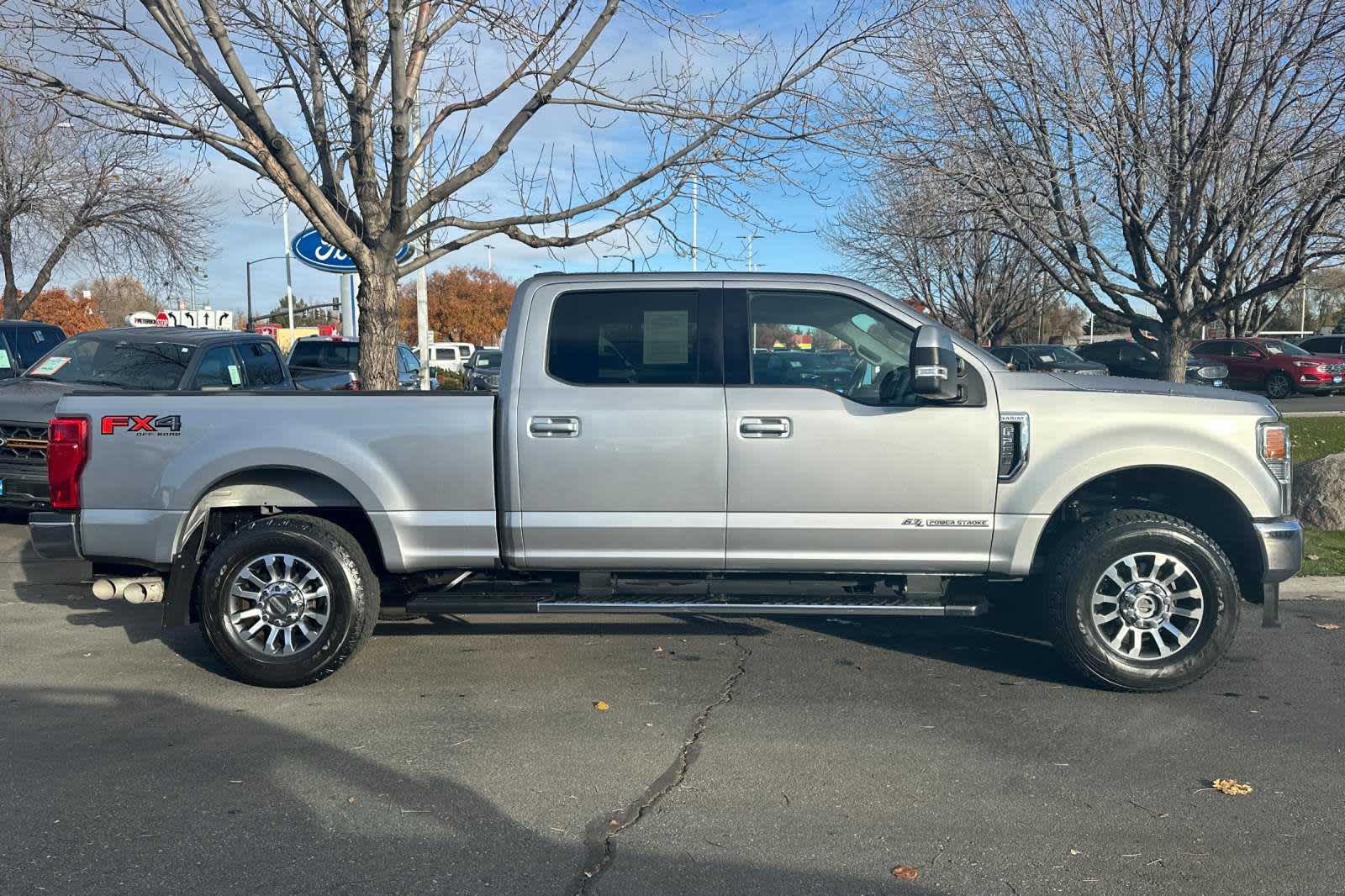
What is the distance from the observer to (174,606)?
18.2 feet

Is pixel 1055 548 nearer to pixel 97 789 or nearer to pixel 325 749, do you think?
pixel 325 749

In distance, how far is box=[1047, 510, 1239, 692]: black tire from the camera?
5375 mm

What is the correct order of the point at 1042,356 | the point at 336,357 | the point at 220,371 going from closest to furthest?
the point at 220,371 → the point at 336,357 → the point at 1042,356

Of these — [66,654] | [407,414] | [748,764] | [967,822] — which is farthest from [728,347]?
[66,654]

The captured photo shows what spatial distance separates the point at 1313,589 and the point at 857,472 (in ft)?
14.2

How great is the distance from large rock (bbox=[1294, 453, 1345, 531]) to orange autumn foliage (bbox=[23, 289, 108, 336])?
52183 mm

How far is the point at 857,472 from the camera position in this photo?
5402 mm

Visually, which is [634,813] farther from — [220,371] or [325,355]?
[325,355]

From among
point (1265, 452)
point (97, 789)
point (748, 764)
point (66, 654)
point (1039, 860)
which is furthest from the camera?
point (66, 654)

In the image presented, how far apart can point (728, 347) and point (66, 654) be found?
4214mm

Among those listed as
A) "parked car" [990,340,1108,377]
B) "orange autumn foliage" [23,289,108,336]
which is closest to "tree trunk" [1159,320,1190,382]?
"parked car" [990,340,1108,377]

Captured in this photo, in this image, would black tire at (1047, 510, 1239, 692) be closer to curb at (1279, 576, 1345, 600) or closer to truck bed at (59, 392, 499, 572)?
curb at (1279, 576, 1345, 600)

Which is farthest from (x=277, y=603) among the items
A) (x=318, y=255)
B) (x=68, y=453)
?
(x=318, y=255)

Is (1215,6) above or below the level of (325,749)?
above
